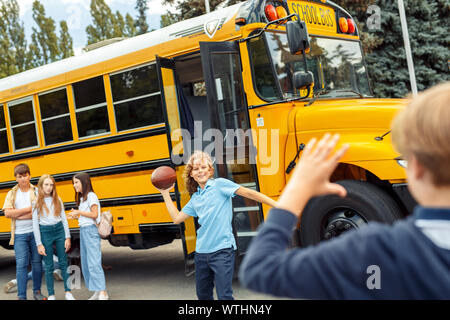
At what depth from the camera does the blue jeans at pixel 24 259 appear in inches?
199

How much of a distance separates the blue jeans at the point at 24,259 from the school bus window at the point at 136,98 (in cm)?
139

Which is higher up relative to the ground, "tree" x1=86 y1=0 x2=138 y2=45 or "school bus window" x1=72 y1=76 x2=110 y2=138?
"tree" x1=86 y1=0 x2=138 y2=45

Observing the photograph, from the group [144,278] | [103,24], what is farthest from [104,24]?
[144,278]

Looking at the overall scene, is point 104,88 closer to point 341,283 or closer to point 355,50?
point 355,50

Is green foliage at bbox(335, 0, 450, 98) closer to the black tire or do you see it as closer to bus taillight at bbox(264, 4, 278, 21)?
bus taillight at bbox(264, 4, 278, 21)

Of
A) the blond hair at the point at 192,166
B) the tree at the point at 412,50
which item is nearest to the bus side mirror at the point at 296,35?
the blond hair at the point at 192,166

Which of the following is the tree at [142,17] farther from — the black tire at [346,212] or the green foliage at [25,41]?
the black tire at [346,212]

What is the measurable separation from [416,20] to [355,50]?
1031 centimetres

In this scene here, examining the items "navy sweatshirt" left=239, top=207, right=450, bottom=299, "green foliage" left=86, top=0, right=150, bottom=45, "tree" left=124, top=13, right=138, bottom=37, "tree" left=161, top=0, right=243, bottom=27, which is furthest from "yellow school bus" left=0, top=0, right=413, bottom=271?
"tree" left=124, top=13, right=138, bottom=37

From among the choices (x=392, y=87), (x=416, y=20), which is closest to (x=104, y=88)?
(x=392, y=87)

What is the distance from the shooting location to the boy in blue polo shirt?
10.7ft

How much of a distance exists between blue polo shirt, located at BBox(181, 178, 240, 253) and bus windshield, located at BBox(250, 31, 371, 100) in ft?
4.71

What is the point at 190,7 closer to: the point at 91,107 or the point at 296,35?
the point at 91,107

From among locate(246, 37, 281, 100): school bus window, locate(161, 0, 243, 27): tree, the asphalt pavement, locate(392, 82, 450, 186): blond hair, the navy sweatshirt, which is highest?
locate(161, 0, 243, 27): tree
